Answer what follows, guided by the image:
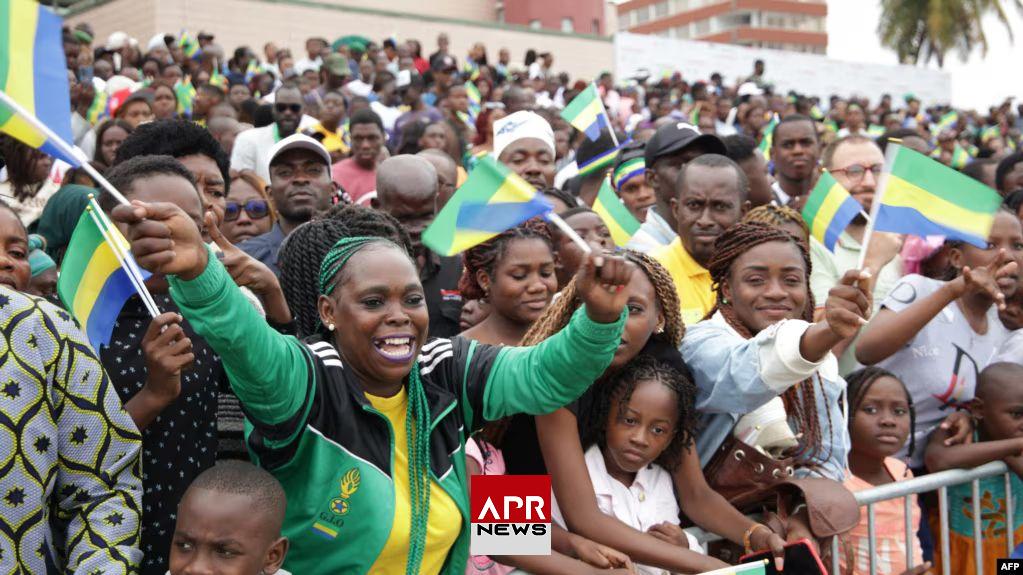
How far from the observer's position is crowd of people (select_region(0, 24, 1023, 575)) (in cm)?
260

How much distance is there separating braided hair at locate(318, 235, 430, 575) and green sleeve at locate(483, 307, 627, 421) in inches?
8.6

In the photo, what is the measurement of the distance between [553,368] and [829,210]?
2728 mm

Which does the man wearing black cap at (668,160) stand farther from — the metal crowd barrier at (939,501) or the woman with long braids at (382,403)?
the woman with long braids at (382,403)

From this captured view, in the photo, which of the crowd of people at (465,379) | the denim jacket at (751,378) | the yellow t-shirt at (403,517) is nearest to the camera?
the crowd of people at (465,379)

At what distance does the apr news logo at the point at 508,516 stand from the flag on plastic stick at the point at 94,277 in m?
1.05

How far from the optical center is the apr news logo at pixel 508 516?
3.08 metres

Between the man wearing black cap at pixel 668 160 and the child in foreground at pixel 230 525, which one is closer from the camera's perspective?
the child in foreground at pixel 230 525

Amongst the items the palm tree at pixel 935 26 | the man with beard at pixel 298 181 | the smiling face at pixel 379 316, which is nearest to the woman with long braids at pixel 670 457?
the smiling face at pixel 379 316

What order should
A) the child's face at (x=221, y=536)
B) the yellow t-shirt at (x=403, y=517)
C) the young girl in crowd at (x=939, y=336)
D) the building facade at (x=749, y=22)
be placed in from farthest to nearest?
the building facade at (x=749, y=22) < the young girl in crowd at (x=939, y=336) < the yellow t-shirt at (x=403, y=517) < the child's face at (x=221, y=536)

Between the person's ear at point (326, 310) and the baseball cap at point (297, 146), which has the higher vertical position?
the baseball cap at point (297, 146)

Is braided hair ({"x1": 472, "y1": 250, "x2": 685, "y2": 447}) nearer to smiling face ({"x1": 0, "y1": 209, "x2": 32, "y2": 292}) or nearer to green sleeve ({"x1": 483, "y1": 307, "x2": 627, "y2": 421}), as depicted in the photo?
green sleeve ({"x1": 483, "y1": 307, "x2": 627, "y2": 421})

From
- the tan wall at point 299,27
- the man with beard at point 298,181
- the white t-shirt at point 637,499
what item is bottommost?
the white t-shirt at point 637,499

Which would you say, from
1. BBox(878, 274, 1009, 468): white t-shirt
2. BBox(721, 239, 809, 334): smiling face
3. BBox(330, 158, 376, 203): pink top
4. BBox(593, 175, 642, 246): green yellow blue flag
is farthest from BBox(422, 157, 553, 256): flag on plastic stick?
BBox(330, 158, 376, 203): pink top

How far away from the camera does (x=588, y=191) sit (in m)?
7.16
